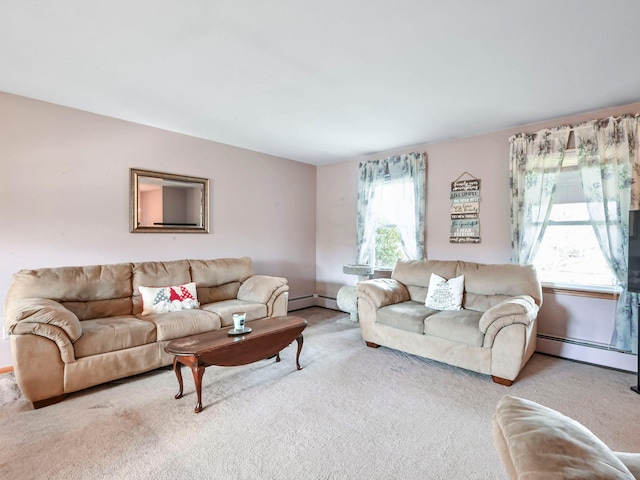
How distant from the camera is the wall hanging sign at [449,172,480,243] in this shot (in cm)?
410

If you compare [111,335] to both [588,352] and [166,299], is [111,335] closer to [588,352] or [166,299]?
[166,299]

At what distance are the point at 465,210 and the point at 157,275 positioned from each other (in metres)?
3.73


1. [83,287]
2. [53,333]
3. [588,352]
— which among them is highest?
[83,287]

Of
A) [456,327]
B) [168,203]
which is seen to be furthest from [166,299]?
[456,327]

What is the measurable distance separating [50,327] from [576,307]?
4.74m

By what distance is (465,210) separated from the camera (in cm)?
419

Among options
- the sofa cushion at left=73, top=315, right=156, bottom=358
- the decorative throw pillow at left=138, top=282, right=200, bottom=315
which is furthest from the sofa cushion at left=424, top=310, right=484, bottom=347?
the sofa cushion at left=73, top=315, right=156, bottom=358

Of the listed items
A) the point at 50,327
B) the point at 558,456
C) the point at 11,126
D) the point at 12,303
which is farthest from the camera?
the point at 11,126

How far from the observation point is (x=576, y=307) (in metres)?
3.44

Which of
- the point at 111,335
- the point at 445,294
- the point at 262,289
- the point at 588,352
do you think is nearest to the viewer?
the point at 111,335

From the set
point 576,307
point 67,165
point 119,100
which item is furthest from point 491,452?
point 67,165

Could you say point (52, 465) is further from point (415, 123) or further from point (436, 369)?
point (415, 123)

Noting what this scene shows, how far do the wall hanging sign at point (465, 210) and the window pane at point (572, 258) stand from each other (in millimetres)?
727

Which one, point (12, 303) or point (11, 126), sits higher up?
point (11, 126)
